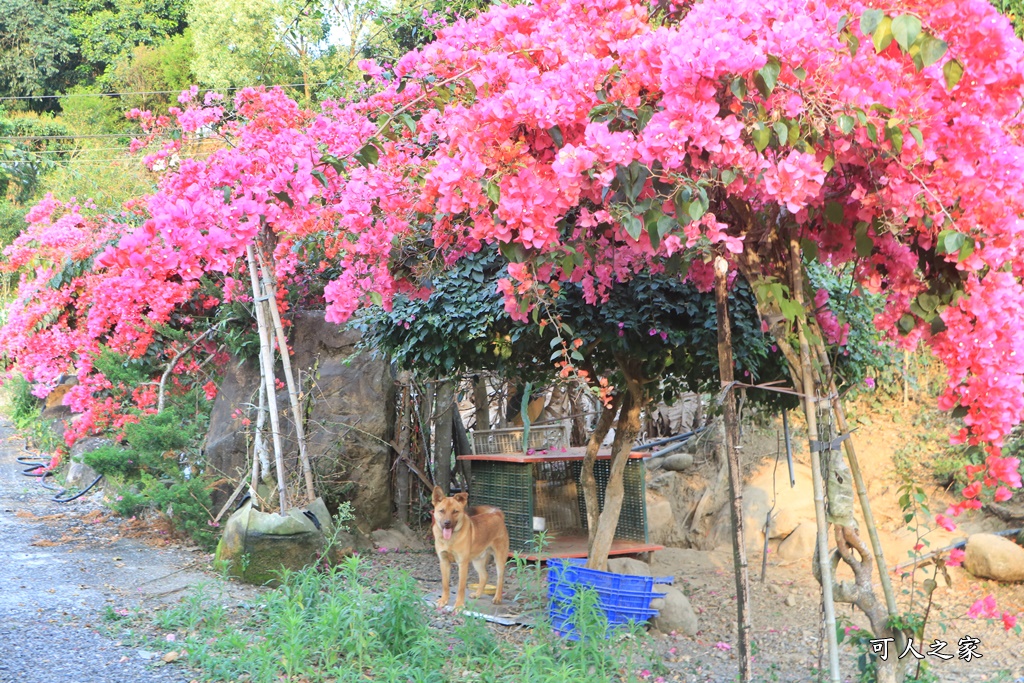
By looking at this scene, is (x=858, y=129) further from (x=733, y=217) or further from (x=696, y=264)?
(x=696, y=264)

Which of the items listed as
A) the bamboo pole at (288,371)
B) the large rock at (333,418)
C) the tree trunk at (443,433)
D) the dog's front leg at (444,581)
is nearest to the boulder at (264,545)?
the bamboo pole at (288,371)

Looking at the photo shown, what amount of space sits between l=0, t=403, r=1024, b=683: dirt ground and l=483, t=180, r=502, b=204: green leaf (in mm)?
2391

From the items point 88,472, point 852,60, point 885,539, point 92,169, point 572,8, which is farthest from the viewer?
point 92,169

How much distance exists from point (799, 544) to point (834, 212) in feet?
18.2

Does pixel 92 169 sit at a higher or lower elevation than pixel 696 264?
higher

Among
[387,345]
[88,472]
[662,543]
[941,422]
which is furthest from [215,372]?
[941,422]

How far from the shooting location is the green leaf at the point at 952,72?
2516 millimetres

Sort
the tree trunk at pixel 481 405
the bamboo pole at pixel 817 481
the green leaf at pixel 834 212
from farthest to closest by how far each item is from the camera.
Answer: the tree trunk at pixel 481 405, the bamboo pole at pixel 817 481, the green leaf at pixel 834 212

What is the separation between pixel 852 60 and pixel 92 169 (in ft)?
59.7

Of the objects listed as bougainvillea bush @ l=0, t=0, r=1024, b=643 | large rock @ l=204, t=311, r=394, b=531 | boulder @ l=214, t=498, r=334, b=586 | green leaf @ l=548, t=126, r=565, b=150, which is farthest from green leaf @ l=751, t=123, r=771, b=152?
large rock @ l=204, t=311, r=394, b=531

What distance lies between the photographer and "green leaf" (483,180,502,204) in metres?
2.92

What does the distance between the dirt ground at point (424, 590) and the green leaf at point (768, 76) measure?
7.63ft

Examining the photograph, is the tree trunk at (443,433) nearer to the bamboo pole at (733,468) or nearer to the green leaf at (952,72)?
the bamboo pole at (733,468)

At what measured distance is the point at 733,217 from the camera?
135 inches
